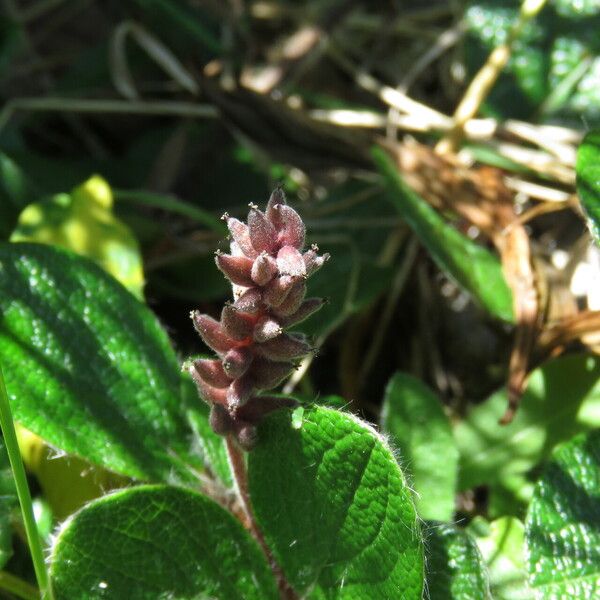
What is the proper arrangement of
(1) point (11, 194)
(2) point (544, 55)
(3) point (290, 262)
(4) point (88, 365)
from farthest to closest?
(2) point (544, 55) < (1) point (11, 194) < (4) point (88, 365) < (3) point (290, 262)

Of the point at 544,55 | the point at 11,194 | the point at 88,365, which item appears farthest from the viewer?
the point at 544,55

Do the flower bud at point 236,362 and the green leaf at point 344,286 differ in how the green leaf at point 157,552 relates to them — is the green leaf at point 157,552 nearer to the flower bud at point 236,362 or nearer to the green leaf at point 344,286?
the flower bud at point 236,362

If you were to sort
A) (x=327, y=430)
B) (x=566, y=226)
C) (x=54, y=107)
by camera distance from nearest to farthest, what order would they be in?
(x=327, y=430)
(x=566, y=226)
(x=54, y=107)

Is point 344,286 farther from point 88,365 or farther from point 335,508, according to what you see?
point 335,508

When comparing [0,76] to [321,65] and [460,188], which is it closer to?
[321,65]

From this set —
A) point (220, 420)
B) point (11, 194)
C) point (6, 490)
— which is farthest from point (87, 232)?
point (220, 420)

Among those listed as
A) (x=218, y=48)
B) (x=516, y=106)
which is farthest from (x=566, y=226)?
(x=218, y=48)

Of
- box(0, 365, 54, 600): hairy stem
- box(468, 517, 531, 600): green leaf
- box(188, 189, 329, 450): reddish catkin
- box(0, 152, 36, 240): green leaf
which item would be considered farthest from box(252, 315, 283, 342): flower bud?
box(0, 152, 36, 240): green leaf
